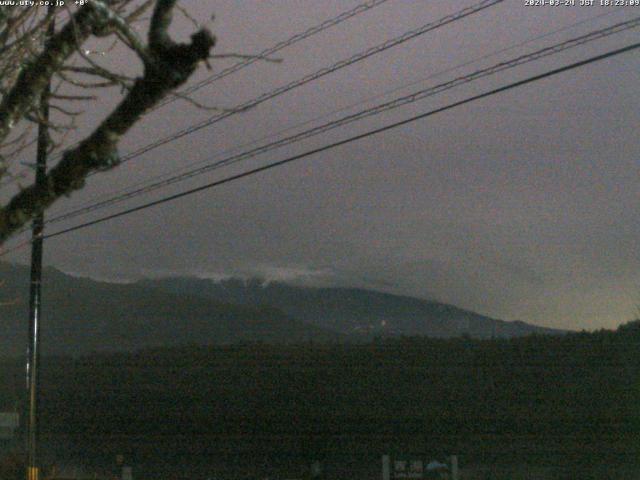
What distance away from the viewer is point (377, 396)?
3759cm

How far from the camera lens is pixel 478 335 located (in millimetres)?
41188

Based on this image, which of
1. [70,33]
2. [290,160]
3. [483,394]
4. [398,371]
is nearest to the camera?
[70,33]

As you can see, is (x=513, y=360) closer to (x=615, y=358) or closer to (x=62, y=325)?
(x=615, y=358)

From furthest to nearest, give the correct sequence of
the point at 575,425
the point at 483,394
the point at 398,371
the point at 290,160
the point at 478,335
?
the point at 478,335 < the point at 398,371 < the point at 483,394 < the point at 575,425 < the point at 290,160

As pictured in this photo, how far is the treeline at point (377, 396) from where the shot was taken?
3244 centimetres

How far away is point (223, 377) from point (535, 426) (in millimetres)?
13528

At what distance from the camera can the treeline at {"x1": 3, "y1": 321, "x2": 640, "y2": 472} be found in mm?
32438

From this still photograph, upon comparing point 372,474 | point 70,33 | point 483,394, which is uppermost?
point 70,33

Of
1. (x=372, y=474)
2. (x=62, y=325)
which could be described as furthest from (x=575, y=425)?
(x=62, y=325)

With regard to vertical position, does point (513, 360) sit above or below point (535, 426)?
above

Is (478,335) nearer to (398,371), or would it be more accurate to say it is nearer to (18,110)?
(398,371)

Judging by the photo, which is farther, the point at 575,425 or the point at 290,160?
the point at 575,425

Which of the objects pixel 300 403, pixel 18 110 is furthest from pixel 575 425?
pixel 18 110

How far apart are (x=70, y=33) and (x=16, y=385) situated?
124ft
